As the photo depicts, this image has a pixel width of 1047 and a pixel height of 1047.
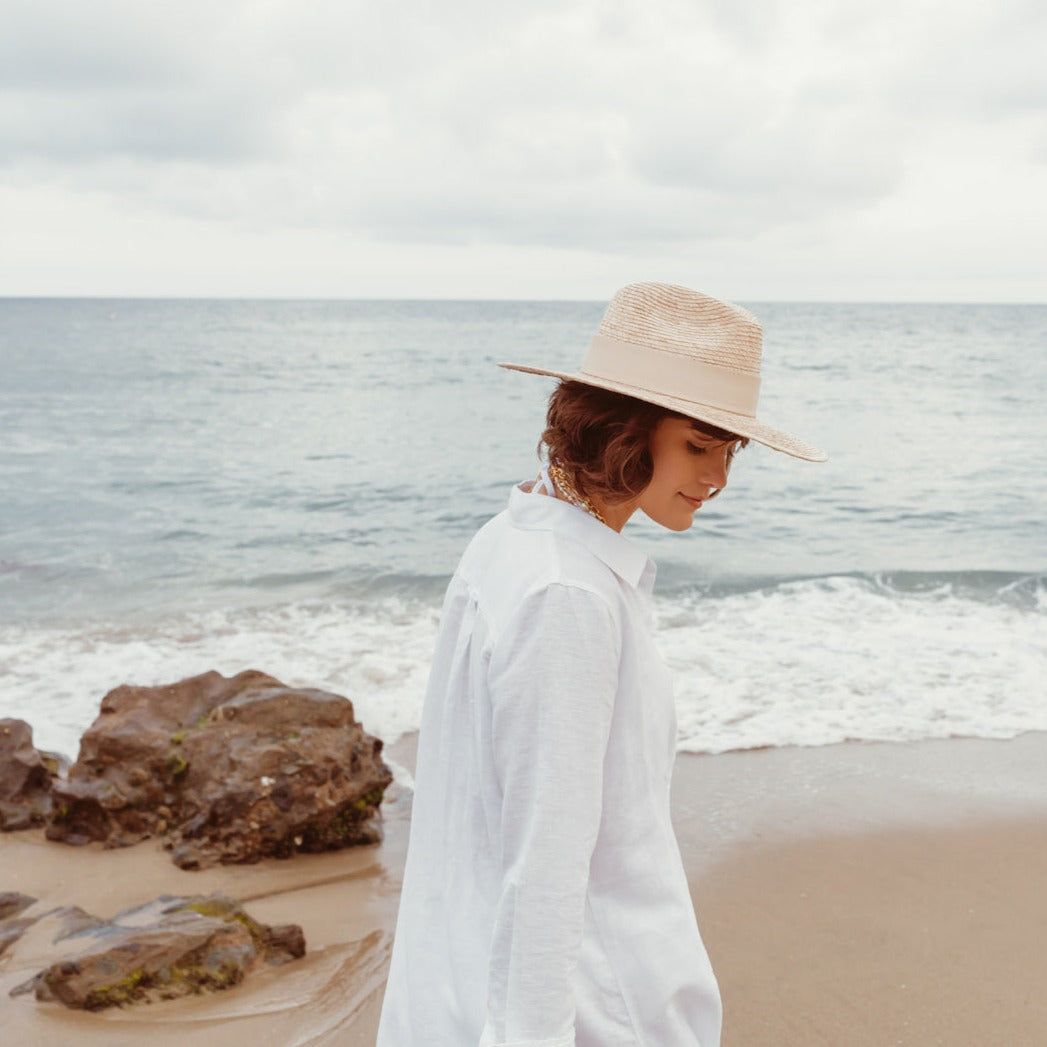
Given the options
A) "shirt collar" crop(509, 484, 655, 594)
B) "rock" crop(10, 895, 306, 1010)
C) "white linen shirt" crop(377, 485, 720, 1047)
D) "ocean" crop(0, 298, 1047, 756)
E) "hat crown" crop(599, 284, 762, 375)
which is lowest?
"ocean" crop(0, 298, 1047, 756)

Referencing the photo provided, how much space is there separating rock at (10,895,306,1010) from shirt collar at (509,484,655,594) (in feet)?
8.64

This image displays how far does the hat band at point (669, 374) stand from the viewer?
4.99 feet

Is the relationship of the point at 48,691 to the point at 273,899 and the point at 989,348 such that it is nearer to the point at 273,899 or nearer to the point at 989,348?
the point at 273,899

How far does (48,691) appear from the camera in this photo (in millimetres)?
7176

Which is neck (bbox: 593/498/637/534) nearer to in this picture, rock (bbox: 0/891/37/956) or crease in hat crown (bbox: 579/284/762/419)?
crease in hat crown (bbox: 579/284/762/419)

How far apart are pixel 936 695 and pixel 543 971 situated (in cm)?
617

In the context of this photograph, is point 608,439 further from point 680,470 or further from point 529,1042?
point 529,1042

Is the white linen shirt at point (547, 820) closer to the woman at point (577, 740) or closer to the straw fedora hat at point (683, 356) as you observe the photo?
the woman at point (577, 740)

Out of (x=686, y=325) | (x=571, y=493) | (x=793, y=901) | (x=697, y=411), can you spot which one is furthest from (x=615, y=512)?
(x=793, y=901)

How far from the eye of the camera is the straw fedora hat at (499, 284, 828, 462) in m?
1.52

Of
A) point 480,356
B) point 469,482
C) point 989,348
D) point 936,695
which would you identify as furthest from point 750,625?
point 989,348

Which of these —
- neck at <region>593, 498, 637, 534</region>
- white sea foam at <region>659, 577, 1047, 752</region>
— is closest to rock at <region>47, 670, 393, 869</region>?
white sea foam at <region>659, 577, 1047, 752</region>

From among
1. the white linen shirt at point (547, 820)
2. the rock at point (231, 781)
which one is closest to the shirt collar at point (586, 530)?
the white linen shirt at point (547, 820)

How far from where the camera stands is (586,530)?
1.43m
